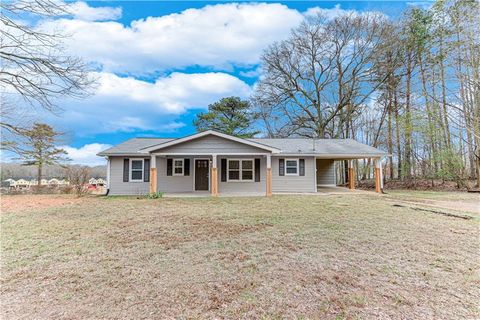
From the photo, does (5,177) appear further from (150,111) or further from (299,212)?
(299,212)

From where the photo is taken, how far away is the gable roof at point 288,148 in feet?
41.1

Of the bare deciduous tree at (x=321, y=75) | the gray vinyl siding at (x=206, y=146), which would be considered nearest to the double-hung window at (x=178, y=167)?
the gray vinyl siding at (x=206, y=146)

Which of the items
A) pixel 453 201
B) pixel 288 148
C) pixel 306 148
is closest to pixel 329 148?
pixel 306 148

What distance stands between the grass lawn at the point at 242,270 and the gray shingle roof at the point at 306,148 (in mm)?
7959

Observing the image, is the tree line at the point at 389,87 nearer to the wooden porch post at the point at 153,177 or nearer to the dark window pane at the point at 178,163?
the dark window pane at the point at 178,163

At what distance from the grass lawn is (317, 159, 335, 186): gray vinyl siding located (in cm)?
1188

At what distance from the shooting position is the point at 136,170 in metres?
13.8

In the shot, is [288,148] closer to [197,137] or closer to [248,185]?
[248,185]

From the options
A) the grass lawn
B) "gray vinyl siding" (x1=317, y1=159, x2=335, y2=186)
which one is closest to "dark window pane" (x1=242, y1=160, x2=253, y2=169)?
"gray vinyl siding" (x1=317, y1=159, x2=335, y2=186)

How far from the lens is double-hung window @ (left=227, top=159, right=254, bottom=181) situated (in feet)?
46.6

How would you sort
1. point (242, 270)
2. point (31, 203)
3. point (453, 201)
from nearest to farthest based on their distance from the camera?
point (242, 270) → point (31, 203) → point (453, 201)

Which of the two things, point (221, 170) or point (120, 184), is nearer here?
point (120, 184)

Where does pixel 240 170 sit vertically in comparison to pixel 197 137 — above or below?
below

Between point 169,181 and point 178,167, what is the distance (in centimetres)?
95
